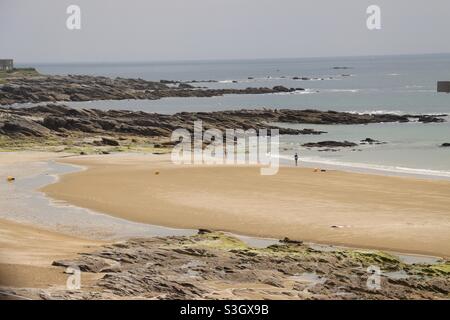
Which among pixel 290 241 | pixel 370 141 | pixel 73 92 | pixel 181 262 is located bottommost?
pixel 370 141

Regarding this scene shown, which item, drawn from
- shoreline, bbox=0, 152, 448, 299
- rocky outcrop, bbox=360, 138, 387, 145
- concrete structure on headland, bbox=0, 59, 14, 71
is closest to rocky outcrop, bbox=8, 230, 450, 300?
shoreline, bbox=0, 152, 448, 299

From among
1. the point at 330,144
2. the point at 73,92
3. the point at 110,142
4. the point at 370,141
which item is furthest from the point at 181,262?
the point at 73,92

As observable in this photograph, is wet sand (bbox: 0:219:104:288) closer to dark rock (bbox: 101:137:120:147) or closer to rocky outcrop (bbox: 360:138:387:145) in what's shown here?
dark rock (bbox: 101:137:120:147)

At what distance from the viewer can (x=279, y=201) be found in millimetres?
24406

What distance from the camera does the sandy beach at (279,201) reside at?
18969mm

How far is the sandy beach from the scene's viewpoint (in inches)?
747

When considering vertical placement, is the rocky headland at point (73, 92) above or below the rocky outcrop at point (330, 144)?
above

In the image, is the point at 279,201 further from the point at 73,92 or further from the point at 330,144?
the point at 73,92

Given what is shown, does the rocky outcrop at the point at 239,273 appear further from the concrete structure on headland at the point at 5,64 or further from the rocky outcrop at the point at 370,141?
the concrete structure on headland at the point at 5,64

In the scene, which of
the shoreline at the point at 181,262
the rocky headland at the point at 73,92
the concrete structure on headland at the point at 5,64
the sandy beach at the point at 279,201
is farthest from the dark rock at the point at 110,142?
the concrete structure on headland at the point at 5,64

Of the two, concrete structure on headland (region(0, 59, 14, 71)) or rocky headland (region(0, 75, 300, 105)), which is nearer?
rocky headland (region(0, 75, 300, 105))

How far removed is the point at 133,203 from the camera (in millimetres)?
23984
